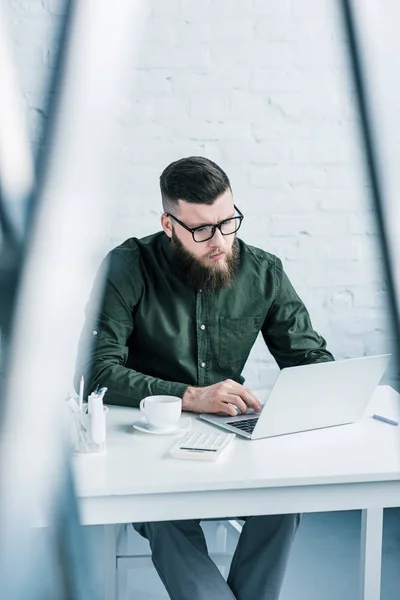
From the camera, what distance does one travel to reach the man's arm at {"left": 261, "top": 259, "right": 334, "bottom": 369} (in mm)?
1756

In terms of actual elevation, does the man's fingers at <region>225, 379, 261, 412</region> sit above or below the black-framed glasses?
below

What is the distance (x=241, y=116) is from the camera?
6.94 feet

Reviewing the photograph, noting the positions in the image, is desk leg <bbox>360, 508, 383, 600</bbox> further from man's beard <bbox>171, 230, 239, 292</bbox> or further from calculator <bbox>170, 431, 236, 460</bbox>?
man's beard <bbox>171, 230, 239, 292</bbox>

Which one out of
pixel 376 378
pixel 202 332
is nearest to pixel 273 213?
pixel 202 332

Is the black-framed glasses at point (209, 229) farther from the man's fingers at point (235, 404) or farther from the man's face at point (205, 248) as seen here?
the man's fingers at point (235, 404)

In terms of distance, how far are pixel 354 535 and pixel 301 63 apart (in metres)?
1.48

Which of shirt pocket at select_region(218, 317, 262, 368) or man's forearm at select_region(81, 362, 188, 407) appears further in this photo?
shirt pocket at select_region(218, 317, 262, 368)

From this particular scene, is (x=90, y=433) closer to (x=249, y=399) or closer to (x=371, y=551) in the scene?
(x=249, y=399)

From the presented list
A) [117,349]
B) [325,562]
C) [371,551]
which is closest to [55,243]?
[371,551]

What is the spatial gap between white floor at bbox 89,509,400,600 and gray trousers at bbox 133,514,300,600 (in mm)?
510

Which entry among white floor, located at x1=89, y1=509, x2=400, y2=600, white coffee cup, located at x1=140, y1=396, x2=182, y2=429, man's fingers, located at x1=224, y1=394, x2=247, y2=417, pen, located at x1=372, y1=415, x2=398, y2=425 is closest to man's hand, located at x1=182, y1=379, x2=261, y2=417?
man's fingers, located at x1=224, y1=394, x2=247, y2=417

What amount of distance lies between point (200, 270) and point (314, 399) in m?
0.56

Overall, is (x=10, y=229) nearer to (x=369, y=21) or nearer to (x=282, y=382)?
(x=369, y=21)

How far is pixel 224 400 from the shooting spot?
51.4 inches
